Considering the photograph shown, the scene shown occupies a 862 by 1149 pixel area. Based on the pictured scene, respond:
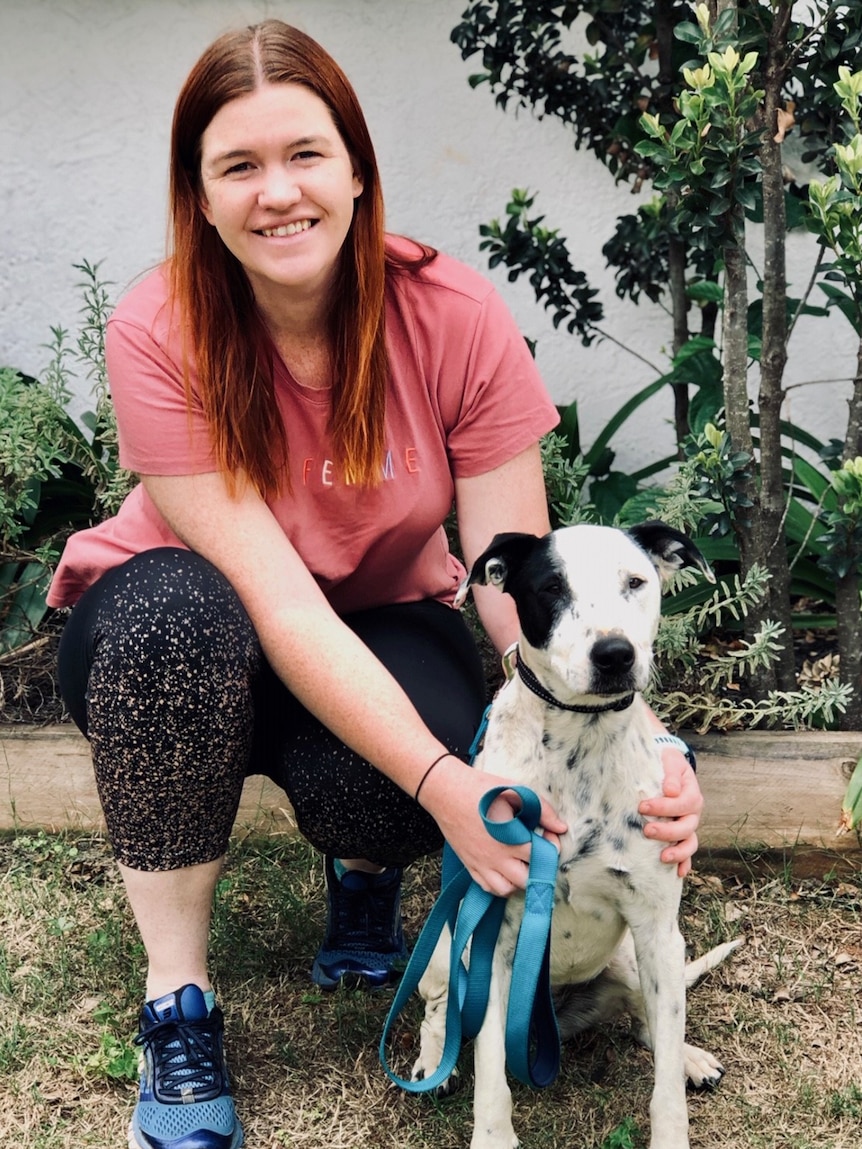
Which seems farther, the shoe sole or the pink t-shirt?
the pink t-shirt

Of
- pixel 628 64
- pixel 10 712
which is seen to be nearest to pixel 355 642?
pixel 10 712

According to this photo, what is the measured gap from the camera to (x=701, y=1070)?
2578 mm

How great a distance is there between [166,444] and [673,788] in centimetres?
107

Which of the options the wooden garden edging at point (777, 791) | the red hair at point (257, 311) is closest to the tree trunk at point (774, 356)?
the wooden garden edging at point (777, 791)

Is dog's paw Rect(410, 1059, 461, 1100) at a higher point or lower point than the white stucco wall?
lower

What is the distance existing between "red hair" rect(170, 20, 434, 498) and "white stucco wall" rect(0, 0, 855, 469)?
1781 mm

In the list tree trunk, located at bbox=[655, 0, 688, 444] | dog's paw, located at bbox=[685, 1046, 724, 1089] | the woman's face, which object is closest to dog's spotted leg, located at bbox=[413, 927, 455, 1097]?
dog's paw, located at bbox=[685, 1046, 724, 1089]

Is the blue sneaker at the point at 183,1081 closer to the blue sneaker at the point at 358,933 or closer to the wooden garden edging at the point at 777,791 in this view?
the blue sneaker at the point at 358,933

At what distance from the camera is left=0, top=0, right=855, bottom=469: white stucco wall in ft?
13.8

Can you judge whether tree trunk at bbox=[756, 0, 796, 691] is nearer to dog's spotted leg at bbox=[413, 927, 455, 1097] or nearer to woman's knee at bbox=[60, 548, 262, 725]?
dog's spotted leg at bbox=[413, 927, 455, 1097]

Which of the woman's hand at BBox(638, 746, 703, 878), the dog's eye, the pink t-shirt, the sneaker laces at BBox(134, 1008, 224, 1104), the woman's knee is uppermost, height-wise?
the pink t-shirt

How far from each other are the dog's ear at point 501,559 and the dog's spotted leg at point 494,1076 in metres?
0.62

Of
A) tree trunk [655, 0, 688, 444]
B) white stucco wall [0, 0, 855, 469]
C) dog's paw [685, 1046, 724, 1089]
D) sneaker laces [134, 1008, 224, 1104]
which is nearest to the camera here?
sneaker laces [134, 1008, 224, 1104]

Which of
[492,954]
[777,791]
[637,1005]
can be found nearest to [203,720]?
[492,954]
